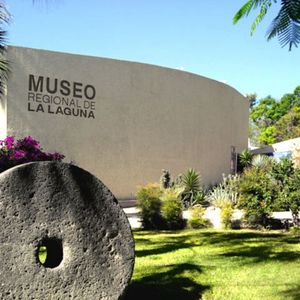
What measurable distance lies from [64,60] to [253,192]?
9.43 m

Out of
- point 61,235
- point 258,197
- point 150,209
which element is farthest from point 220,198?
point 61,235

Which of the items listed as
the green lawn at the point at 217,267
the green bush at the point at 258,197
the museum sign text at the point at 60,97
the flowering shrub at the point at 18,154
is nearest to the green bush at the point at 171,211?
the green bush at the point at 258,197

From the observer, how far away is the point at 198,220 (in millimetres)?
12344

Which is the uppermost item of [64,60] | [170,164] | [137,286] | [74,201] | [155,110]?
[64,60]

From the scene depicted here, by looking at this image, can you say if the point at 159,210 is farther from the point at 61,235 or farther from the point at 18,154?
the point at 61,235

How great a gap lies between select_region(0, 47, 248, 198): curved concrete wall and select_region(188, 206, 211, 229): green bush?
7.11m

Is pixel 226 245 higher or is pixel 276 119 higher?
pixel 276 119

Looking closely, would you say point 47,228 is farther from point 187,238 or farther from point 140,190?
point 140,190

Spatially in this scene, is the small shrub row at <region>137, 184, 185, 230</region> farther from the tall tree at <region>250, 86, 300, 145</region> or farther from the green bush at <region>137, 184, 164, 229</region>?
the tall tree at <region>250, 86, 300, 145</region>

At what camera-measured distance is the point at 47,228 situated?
416 centimetres

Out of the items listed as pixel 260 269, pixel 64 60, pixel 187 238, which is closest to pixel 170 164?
pixel 64 60

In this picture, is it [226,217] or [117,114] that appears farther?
[117,114]

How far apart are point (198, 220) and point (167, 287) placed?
661 centimetres

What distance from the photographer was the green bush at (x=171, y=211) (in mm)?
12359
